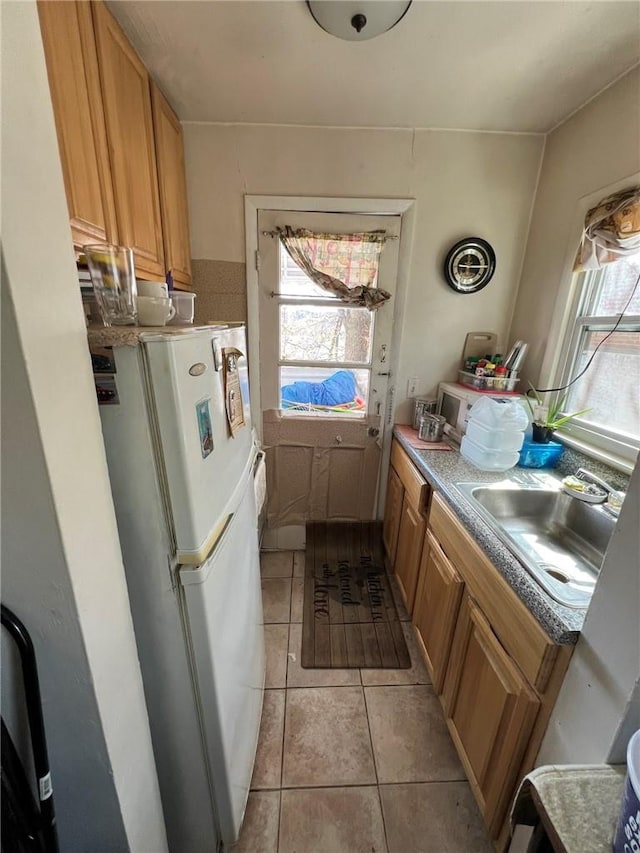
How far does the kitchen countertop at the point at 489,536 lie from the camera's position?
30.5 inches

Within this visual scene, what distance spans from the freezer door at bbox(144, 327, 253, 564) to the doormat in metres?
1.24

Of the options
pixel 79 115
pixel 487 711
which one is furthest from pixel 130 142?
pixel 487 711

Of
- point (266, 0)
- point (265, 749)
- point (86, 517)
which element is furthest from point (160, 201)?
point (265, 749)

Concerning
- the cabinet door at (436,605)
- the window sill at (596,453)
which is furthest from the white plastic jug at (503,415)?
the cabinet door at (436,605)

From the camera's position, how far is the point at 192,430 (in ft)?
2.34

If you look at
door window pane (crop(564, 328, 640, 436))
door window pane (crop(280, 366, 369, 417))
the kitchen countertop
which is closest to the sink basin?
the kitchen countertop

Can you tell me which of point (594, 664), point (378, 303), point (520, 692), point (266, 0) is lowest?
point (520, 692)

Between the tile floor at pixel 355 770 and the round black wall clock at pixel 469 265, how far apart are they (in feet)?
6.55

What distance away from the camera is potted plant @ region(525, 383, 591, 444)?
159cm

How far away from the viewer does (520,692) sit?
0.88 m

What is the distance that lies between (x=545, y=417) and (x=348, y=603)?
4.74 feet

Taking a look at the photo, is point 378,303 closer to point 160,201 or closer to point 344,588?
point 160,201

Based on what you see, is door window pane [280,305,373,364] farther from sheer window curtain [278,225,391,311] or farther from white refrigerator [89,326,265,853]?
white refrigerator [89,326,265,853]

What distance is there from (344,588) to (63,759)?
1.59 m
